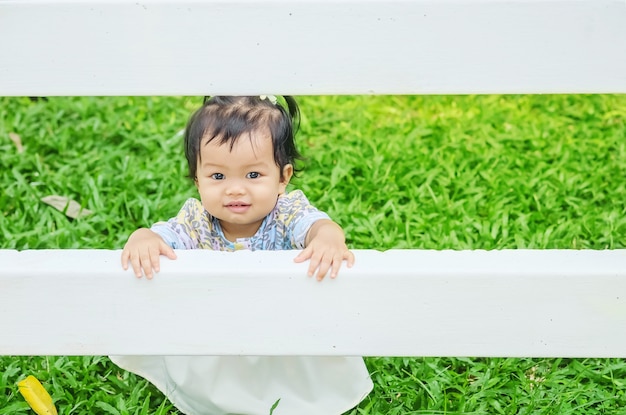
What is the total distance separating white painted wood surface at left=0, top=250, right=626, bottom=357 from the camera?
5.30 feet

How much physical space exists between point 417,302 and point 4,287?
2.44ft

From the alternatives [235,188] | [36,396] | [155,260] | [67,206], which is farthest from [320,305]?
[67,206]

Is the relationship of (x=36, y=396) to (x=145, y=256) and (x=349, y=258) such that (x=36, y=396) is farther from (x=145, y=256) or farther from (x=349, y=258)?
(x=349, y=258)

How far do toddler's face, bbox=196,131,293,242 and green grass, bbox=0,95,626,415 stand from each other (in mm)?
515

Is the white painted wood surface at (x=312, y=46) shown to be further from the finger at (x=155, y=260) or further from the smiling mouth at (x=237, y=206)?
the smiling mouth at (x=237, y=206)

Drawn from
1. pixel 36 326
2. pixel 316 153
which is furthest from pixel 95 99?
pixel 36 326

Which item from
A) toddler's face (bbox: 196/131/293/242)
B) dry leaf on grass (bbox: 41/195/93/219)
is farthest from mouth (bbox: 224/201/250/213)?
dry leaf on grass (bbox: 41/195/93/219)

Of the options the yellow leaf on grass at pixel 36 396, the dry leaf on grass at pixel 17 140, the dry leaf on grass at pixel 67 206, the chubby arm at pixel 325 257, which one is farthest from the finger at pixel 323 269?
the dry leaf on grass at pixel 17 140

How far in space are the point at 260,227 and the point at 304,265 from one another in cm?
77

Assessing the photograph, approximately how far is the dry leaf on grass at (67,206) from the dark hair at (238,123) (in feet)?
3.50

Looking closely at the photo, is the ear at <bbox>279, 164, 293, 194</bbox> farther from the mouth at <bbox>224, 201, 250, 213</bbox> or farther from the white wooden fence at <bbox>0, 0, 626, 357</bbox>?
the white wooden fence at <bbox>0, 0, 626, 357</bbox>

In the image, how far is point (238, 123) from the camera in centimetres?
222

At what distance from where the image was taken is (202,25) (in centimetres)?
158

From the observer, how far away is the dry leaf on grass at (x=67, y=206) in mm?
3287
